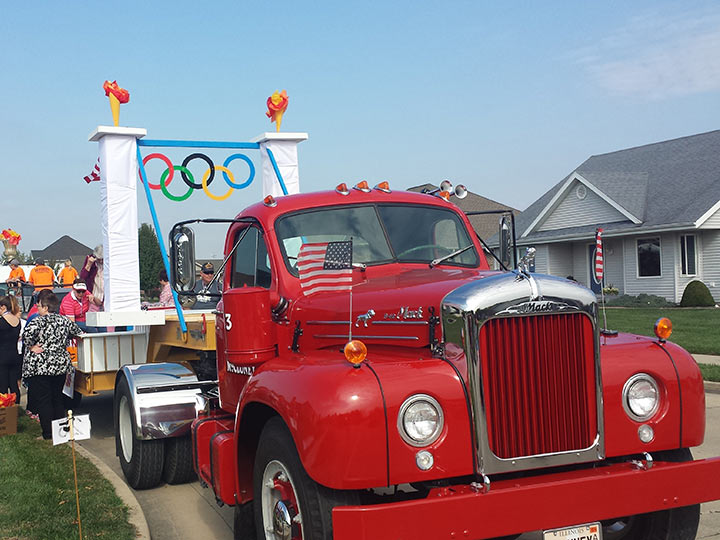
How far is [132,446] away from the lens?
663cm

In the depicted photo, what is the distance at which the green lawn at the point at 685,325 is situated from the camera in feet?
45.5

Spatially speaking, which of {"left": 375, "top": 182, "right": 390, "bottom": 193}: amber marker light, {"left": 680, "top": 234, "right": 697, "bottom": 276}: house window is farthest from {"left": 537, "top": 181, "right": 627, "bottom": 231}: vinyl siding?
{"left": 375, "top": 182, "right": 390, "bottom": 193}: amber marker light

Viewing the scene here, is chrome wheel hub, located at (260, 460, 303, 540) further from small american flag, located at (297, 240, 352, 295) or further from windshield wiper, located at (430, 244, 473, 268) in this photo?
windshield wiper, located at (430, 244, 473, 268)

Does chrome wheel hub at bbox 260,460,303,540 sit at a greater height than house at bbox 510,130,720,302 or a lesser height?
lesser

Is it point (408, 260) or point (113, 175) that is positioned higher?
point (113, 175)

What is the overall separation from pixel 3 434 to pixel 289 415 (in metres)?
6.50

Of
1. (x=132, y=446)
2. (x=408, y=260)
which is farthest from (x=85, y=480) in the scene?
(x=408, y=260)

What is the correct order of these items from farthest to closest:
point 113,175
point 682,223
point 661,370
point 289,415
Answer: point 682,223 < point 113,175 < point 661,370 < point 289,415

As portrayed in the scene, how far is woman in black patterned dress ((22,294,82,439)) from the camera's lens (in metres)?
8.37

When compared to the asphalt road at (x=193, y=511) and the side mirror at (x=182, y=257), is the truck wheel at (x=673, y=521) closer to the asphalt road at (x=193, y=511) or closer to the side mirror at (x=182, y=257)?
the asphalt road at (x=193, y=511)

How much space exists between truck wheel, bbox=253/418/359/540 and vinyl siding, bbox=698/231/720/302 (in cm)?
2494

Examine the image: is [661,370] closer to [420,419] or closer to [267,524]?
[420,419]

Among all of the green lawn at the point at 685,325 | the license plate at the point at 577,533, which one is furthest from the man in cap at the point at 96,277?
the green lawn at the point at 685,325

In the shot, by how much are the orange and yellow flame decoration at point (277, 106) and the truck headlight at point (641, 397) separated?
6.05 metres
